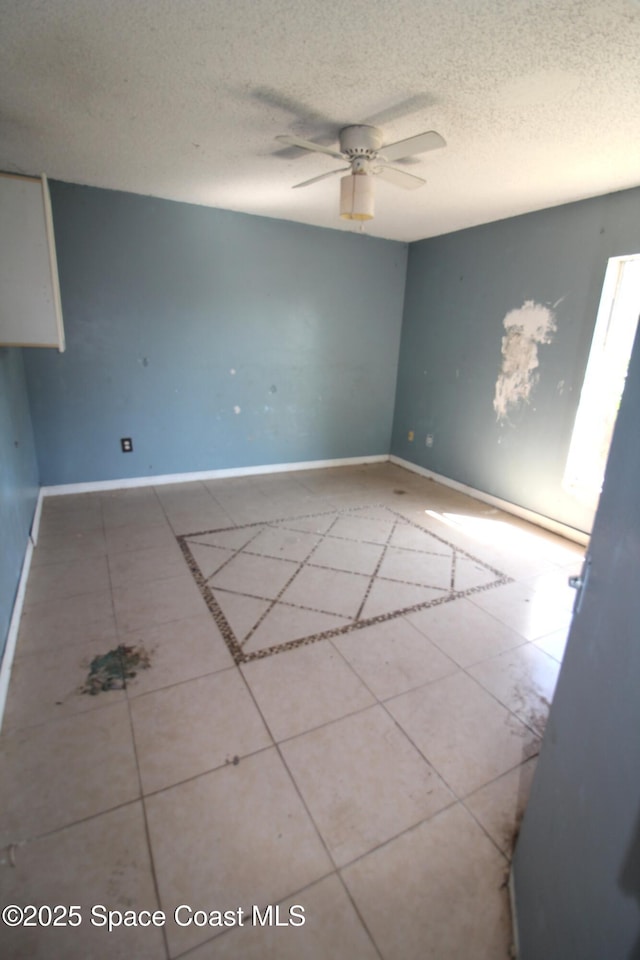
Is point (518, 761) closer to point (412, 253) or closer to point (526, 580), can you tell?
point (526, 580)

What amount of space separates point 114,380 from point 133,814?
321 centimetres

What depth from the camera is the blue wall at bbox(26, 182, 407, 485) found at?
11.1 ft

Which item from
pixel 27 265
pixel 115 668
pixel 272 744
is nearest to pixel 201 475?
pixel 27 265

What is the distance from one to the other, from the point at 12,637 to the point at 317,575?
4.99 feet

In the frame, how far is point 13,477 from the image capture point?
2336 millimetres

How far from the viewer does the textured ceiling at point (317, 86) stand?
138cm

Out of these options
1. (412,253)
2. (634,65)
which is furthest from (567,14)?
(412,253)

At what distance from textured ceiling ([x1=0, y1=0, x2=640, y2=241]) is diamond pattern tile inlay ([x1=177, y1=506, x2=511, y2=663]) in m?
2.33

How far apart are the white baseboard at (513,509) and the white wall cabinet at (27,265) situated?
3.50 metres

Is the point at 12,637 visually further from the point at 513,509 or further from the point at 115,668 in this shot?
the point at 513,509

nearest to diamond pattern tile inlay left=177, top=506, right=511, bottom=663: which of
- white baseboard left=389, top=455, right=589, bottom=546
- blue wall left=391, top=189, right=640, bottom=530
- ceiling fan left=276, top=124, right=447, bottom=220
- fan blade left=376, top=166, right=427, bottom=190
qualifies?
white baseboard left=389, top=455, right=589, bottom=546

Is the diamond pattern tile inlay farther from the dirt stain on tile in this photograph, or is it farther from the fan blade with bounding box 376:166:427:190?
the fan blade with bounding box 376:166:427:190

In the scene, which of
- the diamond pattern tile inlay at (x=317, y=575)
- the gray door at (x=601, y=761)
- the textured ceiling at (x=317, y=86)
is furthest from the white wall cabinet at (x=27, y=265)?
the gray door at (x=601, y=761)

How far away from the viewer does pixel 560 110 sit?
185 centimetres
